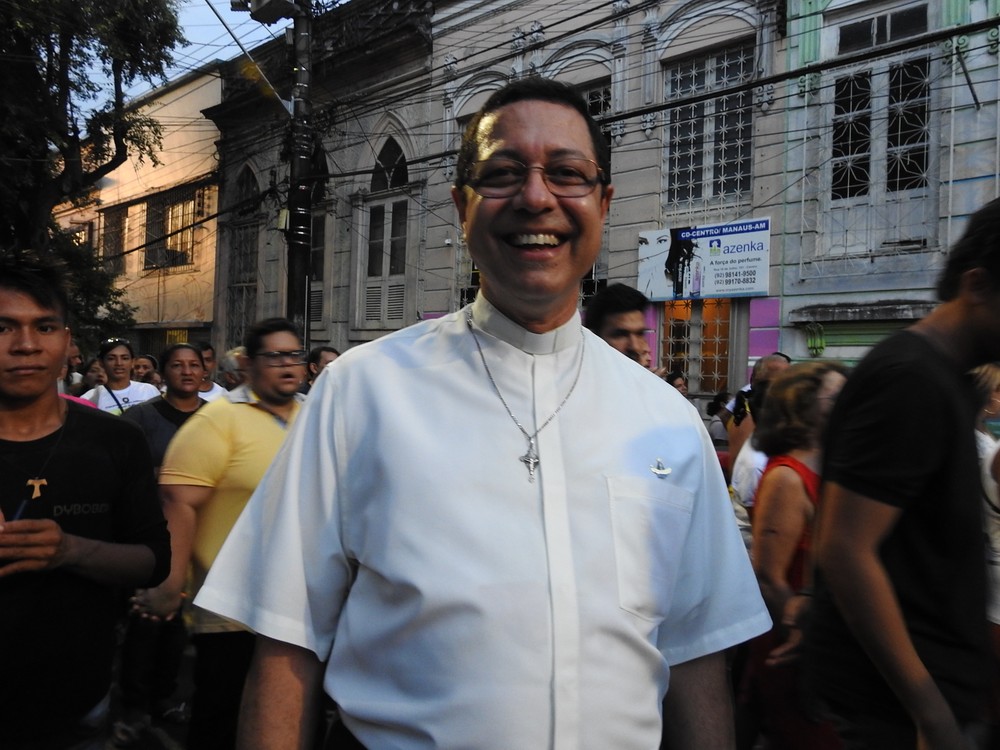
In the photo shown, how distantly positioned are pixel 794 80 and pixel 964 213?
9.18ft

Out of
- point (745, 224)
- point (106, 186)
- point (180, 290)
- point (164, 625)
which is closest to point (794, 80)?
point (745, 224)

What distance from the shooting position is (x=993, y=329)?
1819 mm

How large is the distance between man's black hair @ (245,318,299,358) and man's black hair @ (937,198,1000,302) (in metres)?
2.81

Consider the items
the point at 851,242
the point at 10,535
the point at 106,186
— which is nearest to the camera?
the point at 10,535

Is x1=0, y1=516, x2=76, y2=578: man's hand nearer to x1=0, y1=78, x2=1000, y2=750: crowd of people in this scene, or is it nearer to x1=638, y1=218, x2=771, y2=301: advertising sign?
x1=0, y1=78, x2=1000, y2=750: crowd of people

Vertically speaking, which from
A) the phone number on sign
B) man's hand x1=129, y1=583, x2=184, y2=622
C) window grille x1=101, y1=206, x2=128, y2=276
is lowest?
man's hand x1=129, y1=583, x2=184, y2=622

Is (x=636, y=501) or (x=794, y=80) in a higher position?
(x=794, y=80)

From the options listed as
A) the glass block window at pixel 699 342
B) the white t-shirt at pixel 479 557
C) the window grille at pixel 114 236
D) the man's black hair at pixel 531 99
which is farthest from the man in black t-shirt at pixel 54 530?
the window grille at pixel 114 236

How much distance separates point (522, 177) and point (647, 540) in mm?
674

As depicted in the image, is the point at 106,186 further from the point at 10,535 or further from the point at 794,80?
the point at 10,535

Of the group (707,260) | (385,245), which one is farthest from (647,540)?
(385,245)

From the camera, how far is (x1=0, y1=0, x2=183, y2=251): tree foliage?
48.9 ft

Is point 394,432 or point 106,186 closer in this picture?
point 394,432

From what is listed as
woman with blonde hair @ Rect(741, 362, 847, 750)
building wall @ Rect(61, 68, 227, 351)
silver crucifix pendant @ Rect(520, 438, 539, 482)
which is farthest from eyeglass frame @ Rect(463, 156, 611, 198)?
building wall @ Rect(61, 68, 227, 351)
